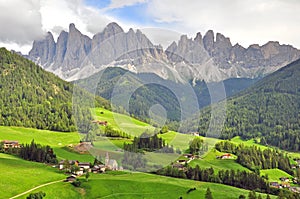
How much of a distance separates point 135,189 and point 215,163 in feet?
153

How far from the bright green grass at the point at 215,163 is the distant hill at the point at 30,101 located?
4594 centimetres

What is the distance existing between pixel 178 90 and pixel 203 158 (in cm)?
8410

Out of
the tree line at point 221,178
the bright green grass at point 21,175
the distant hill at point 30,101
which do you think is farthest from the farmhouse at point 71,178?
the distant hill at point 30,101

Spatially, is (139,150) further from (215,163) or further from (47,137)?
(47,137)

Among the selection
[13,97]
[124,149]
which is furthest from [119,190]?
[13,97]

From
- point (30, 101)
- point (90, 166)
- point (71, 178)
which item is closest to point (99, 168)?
point (90, 166)

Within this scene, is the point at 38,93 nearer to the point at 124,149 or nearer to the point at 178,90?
the point at 124,149

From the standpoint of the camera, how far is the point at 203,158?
4360 inches

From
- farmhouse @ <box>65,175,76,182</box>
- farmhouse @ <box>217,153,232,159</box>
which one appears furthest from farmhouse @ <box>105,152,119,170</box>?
farmhouse @ <box>217,153,232,159</box>

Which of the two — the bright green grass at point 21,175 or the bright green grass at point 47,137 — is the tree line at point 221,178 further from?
the bright green grass at point 47,137

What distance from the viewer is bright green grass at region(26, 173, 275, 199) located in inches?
2554

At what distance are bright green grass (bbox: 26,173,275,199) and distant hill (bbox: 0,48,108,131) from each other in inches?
2412

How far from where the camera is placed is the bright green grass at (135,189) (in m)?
64.9

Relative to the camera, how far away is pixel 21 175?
72.2 meters
